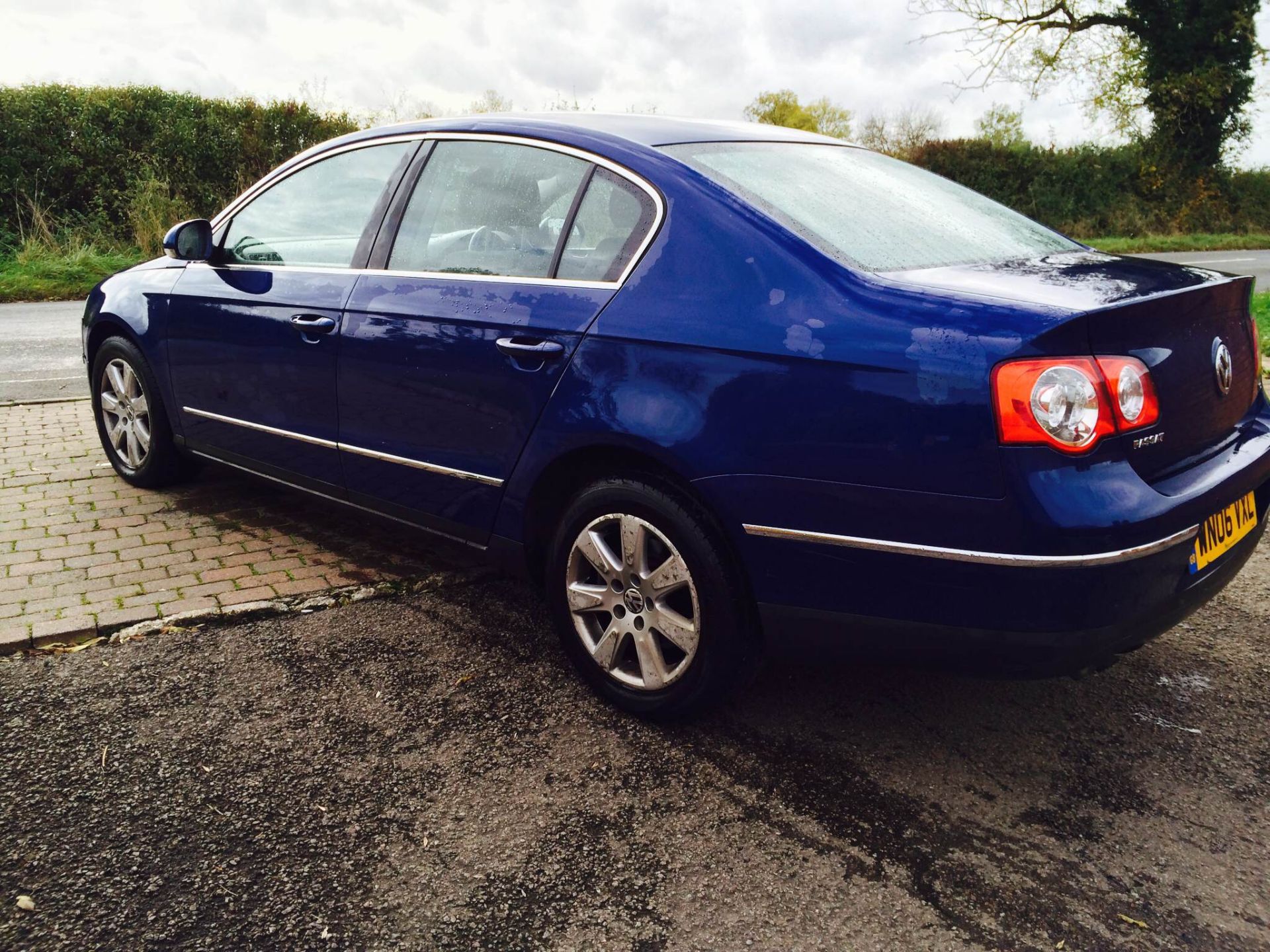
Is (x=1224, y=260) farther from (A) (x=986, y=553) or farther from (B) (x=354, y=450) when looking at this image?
(A) (x=986, y=553)

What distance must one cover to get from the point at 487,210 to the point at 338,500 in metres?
1.26

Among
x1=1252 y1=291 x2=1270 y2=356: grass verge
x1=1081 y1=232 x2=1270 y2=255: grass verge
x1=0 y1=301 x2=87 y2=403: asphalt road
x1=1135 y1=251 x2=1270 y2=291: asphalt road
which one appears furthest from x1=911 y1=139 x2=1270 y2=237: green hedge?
x1=0 y1=301 x2=87 y2=403: asphalt road

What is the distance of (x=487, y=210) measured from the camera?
3.42m

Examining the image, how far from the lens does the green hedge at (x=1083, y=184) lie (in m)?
26.0

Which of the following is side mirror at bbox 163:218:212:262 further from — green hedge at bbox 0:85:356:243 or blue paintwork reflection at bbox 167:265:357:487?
green hedge at bbox 0:85:356:243

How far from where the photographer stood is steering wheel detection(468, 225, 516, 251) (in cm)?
330

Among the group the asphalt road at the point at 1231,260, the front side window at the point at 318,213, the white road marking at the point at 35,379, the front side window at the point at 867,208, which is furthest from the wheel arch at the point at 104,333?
the asphalt road at the point at 1231,260

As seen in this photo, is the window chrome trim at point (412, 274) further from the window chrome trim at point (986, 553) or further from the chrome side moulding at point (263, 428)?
the window chrome trim at point (986, 553)

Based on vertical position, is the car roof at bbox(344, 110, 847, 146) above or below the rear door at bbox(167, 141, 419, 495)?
above

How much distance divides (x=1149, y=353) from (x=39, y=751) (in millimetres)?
3033

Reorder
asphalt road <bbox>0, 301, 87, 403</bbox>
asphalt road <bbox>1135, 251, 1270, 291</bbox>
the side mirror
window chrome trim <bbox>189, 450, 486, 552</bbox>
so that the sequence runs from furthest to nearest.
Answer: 1. asphalt road <bbox>1135, 251, 1270, 291</bbox>
2. asphalt road <bbox>0, 301, 87, 403</bbox>
3. the side mirror
4. window chrome trim <bbox>189, 450, 486, 552</bbox>

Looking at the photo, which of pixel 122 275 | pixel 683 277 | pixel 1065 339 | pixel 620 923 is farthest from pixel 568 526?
pixel 122 275

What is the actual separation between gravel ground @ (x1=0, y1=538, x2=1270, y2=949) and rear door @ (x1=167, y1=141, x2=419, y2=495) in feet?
2.79

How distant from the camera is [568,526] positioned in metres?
3.08
